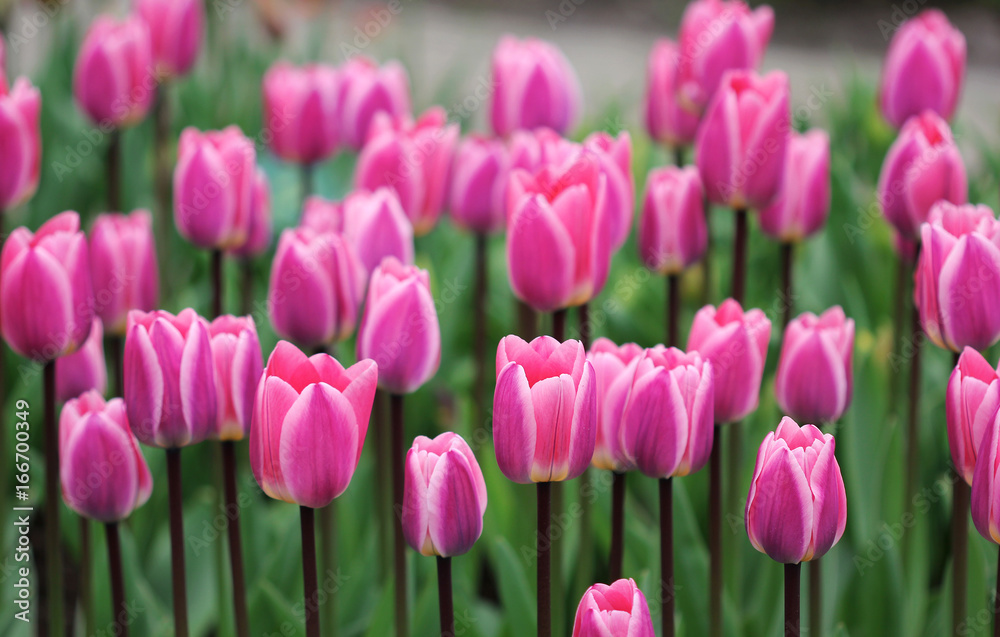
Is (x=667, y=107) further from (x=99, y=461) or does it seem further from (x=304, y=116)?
(x=99, y=461)

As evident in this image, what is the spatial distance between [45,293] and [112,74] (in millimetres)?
1020

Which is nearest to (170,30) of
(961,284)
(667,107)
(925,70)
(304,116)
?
(304,116)

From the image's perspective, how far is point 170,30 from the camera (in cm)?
256

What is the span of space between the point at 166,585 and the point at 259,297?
834mm

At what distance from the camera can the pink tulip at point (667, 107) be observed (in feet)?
6.95

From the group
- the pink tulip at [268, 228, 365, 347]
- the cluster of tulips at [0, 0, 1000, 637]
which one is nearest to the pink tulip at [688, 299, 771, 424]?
the cluster of tulips at [0, 0, 1000, 637]

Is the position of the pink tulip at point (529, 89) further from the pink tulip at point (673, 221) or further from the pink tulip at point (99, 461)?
the pink tulip at point (99, 461)

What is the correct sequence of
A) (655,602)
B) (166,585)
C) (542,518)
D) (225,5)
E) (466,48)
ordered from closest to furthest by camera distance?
(542,518)
(655,602)
(166,585)
(225,5)
(466,48)

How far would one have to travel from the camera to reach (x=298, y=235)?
1436mm

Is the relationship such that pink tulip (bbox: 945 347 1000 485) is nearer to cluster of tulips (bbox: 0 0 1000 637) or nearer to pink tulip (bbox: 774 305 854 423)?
cluster of tulips (bbox: 0 0 1000 637)

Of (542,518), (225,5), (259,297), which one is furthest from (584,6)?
(542,518)

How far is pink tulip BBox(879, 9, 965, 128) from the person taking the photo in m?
2.01

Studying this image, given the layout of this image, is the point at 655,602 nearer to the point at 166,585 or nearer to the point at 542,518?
the point at 542,518

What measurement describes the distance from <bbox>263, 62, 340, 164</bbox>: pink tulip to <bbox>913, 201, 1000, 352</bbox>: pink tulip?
130 cm
